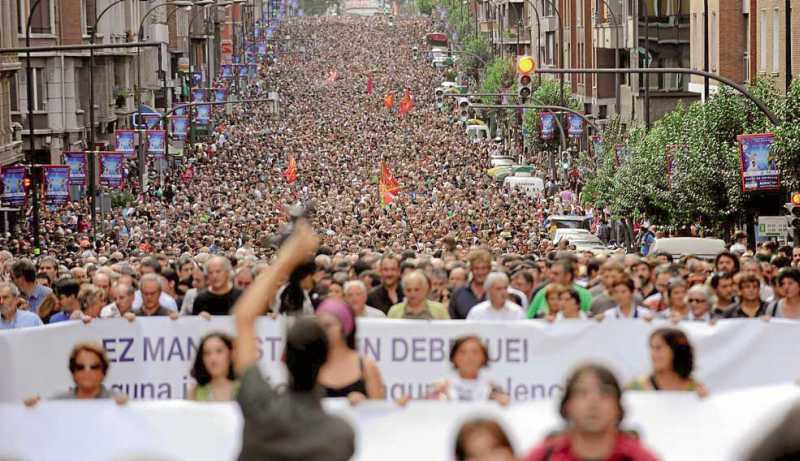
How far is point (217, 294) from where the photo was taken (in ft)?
46.5

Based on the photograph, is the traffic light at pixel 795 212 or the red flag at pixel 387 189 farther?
the red flag at pixel 387 189

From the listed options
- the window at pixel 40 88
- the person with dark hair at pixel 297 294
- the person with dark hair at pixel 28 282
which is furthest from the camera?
the window at pixel 40 88

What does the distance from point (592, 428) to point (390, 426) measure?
7.19ft

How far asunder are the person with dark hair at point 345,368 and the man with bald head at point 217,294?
4177mm

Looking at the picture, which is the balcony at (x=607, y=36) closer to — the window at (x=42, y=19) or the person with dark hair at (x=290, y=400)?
the window at (x=42, y=19)

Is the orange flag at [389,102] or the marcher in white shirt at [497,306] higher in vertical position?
the marcher in white shirt at [497,306]

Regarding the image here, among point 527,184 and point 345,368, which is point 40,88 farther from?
point 345,368

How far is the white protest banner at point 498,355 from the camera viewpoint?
40.7ft

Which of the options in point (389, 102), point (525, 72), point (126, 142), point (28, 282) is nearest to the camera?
point (28, 282)

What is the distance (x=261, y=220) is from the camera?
5038 cm

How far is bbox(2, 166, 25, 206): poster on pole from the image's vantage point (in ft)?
142

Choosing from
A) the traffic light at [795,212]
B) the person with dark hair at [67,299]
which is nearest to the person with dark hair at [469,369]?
the person with dark hair at [67,299]

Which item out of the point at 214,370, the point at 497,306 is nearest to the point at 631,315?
the point at 497,306

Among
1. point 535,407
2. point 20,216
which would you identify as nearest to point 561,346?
point 535,407
